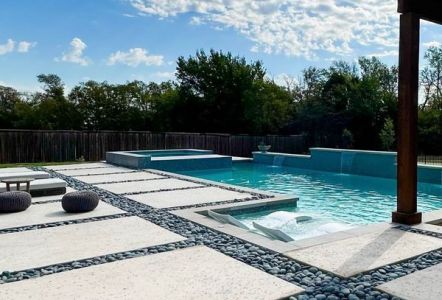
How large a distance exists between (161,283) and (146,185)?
18.1 ft

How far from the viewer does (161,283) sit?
9.71 feet

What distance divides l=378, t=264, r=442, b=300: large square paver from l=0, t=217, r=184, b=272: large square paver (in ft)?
7.21

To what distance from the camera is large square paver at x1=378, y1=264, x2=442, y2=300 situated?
2.71 meters

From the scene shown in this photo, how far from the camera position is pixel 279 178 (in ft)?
37.9

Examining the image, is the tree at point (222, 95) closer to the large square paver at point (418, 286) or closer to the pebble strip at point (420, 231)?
the pebble strip at point (420, 231)

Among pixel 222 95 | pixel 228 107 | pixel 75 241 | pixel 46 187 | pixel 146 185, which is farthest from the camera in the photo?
pixel 222 95

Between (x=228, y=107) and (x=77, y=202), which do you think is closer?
(x=77, y=202)

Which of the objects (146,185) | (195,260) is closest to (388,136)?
(146,185)

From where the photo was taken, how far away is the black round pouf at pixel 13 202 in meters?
5.64

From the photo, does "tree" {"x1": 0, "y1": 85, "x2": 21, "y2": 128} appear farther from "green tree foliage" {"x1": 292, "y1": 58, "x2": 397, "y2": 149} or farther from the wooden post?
the wooden post

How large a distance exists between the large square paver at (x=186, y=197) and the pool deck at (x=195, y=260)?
715 mm

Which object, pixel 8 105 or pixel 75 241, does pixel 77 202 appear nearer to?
pixel 75 241

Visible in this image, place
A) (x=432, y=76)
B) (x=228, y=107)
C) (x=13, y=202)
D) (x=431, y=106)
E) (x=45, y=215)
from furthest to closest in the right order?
(x=432, y=76)
(x=431, y=106)
(x=228, y=107)
(x=13, y=202)
(x=45, y=215)

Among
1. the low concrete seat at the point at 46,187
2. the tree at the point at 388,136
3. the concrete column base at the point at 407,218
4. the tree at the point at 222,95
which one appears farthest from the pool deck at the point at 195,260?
the tree at the point at 222,95
